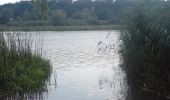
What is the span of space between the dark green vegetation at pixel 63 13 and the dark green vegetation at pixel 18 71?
3834 centimetres

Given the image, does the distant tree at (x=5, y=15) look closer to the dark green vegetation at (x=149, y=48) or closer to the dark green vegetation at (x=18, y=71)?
the dark green vegetation at (x=18, y=71)

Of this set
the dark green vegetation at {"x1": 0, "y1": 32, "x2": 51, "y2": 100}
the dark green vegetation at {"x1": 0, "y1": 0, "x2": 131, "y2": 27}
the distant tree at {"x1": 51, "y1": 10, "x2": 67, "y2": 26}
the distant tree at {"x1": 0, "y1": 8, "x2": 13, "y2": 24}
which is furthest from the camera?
the distant tree at {"x1": 51, "y1": 10, "x2": 67, "y2": 26}

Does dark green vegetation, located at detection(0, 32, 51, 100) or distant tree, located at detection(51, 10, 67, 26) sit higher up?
distant tree, located at detection(51, 10, 67, 26)

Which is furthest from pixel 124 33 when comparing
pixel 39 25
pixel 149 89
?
pixel 39 25

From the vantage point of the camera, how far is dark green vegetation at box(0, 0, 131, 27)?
2355 inches

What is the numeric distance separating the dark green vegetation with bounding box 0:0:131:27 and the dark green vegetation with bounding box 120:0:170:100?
1552 inches

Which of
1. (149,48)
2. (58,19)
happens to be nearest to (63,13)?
(58,19)

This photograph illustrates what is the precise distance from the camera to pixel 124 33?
46.9 feet

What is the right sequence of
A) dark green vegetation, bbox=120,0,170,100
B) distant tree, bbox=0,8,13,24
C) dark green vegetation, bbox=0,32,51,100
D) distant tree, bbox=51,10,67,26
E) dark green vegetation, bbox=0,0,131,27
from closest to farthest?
dark green vegetation, bbox=120,0,170,100
dark green vegetation, bbox=0,32,51,100
distant tree, bbox=0,8,13,24
dark green vegetation, bbox=0,0,131,27
distant tree, bbox=51,10,67,26

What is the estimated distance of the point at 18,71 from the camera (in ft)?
44.5

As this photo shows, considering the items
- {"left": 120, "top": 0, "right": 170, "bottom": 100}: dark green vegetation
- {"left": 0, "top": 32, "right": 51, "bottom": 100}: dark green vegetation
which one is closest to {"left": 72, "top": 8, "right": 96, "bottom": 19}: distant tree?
{"left": 0, "top": 32, "right": 51, "bottom": 100}: dark green vegetation

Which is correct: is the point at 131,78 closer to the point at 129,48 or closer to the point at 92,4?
the point at 129,48

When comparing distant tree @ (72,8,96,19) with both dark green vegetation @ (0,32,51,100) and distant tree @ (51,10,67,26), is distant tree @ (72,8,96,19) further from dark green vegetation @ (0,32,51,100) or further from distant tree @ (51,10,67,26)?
dark green vegetation @ (0,32,51,100)

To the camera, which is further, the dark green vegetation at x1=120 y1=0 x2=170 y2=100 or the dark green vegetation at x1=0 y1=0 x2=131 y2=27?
the dark green vegetation at x1=0 y1=0 x2=131 y2=27
